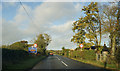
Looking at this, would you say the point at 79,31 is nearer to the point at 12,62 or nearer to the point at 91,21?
the point at 91,21

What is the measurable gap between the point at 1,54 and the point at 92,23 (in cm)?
2137

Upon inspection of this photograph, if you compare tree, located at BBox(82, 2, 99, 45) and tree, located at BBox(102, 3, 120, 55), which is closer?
tree, located at BBox(102, 3, 120, 55)

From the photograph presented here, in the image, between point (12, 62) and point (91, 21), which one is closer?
point (12, 62)

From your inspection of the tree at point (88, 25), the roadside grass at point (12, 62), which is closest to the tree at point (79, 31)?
the tree at point (88, 25)

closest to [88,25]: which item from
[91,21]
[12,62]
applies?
[91,21]

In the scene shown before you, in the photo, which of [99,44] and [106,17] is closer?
[106,17]

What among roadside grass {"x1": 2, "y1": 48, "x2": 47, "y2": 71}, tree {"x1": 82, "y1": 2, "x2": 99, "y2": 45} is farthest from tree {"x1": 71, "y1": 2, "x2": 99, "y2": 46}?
roadside grass {"x1": 2, "y1": 48, "x2": 47, "y2": 71}

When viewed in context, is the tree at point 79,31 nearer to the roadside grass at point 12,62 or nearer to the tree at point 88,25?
the tree at point 88,25

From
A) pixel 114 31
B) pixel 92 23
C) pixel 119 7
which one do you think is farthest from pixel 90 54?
pixel 119 7

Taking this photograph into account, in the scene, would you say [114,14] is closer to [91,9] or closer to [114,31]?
[114,31]

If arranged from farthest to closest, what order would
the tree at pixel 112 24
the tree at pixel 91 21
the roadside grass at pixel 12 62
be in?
the tree at pixel 91 21
the tree at pixel 112 24
the roadside grass at pixel 12 62

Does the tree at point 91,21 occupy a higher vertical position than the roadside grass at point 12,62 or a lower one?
higher

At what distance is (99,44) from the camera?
28.3 metres

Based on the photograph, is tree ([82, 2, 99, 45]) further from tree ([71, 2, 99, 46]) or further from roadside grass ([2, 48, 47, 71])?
roadside grass ([2, 48, 47, 71])
